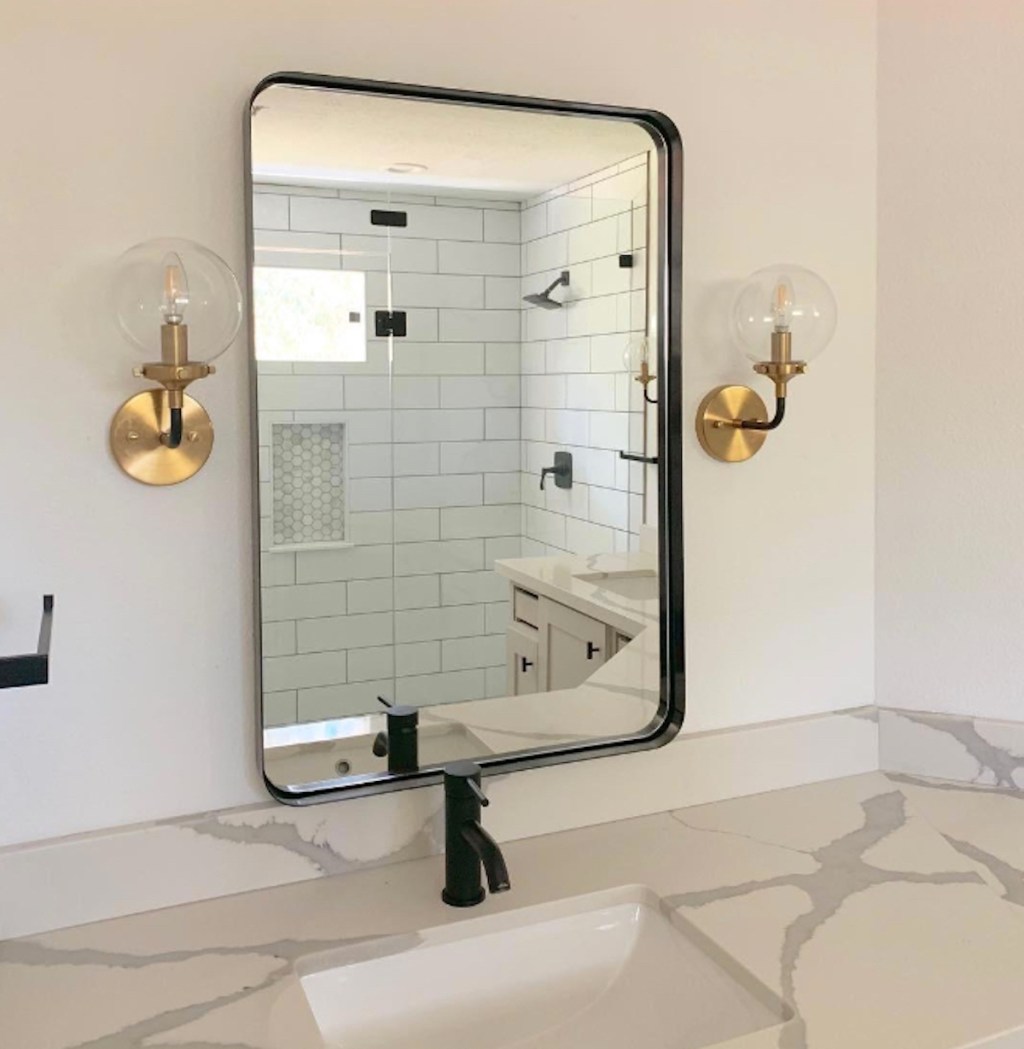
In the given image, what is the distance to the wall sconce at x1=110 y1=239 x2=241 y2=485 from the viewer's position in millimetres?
1062

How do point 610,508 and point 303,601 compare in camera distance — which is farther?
point 610,508

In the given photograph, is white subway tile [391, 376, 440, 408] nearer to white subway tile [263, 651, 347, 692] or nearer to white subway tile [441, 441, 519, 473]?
white subway tile [441, 441, 519, 473]

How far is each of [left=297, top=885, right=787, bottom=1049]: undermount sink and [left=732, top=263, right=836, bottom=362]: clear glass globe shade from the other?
0.67m

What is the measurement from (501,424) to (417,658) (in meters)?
0.29

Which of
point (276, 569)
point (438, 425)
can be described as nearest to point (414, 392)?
point (438, 425)

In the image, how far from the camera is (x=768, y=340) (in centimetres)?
135

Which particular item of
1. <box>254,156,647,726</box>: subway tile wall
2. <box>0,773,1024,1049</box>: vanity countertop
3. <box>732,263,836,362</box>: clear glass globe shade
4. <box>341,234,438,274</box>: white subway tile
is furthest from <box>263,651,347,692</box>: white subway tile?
<box>732,263,836,362</box>: clear glass globe shade

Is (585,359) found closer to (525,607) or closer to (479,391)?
(479,391)

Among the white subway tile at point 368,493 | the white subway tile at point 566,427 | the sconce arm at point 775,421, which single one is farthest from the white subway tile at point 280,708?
the sconce arm at point 775,421

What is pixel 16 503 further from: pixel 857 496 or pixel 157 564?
pixel 857 496

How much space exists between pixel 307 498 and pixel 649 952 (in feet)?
1.98

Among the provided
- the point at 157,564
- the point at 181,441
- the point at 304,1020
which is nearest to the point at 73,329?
the point at 181,441

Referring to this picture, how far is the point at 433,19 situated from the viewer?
1.22 metres

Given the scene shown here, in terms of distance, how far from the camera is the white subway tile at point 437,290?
1220 millimetres
